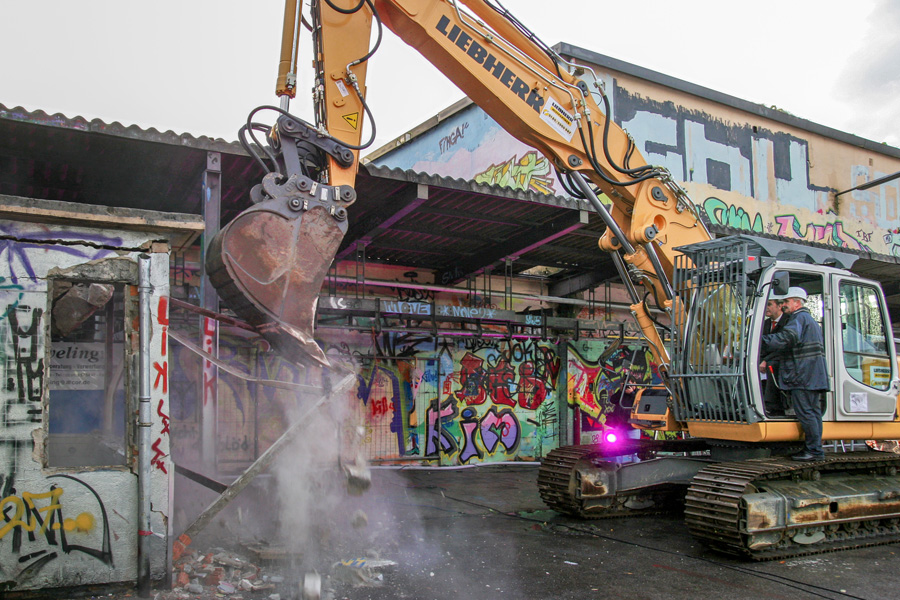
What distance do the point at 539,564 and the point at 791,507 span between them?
2.56 metres

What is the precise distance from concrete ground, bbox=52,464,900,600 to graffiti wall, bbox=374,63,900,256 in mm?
8900

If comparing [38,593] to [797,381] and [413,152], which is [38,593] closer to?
[797,381]

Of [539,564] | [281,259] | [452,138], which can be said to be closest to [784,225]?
[452,138]

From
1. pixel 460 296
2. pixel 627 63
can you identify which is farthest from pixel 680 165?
pixel 460 296

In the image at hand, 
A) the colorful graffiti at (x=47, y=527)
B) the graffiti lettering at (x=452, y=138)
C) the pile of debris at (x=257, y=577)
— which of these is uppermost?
the graffiti lettering at (x=452, y=138)

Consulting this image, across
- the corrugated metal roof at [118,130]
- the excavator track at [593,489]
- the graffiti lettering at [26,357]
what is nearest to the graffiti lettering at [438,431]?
the excavator track at [593,489]

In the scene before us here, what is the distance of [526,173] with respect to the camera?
625 inches

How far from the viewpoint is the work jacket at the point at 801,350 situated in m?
7.03

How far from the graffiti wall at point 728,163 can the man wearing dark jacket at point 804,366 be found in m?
8.64

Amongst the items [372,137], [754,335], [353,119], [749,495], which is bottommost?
[749,495]

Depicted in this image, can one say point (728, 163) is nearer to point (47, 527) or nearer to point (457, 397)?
point (457, 397)

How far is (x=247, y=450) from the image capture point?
11.7 meters

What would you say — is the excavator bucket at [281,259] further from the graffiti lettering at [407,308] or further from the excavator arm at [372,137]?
the graffiti lettering at [407,308]

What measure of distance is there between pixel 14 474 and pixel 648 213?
663cm
